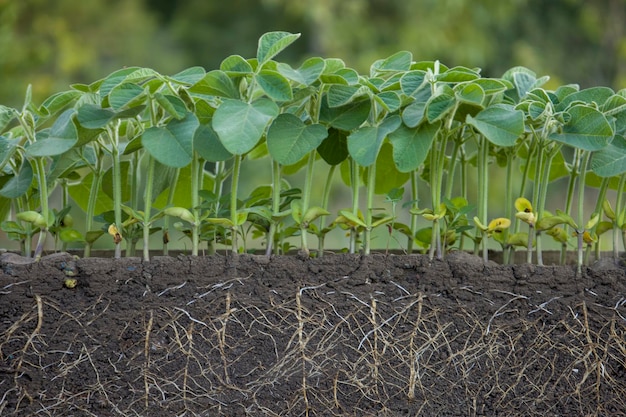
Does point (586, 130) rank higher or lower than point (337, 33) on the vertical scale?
lower

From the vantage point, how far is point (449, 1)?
231 inches

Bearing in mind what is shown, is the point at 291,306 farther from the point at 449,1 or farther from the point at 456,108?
the point at 449,1

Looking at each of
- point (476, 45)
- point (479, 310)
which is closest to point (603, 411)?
point (479, 310)

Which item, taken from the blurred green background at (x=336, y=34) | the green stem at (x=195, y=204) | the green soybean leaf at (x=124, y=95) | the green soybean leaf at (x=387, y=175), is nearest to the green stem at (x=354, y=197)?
the green soybean leaf at (x=387, y=175)

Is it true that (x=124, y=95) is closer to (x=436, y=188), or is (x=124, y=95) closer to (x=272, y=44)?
(x=272, y=44)

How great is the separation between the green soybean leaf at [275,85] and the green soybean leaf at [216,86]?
54 millimetres

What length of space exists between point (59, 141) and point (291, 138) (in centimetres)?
34

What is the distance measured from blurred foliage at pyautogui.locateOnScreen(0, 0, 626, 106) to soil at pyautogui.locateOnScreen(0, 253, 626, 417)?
183 inches

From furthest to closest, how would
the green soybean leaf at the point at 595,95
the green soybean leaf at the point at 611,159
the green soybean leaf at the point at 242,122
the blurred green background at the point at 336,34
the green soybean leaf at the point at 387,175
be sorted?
the blurred green background at the point at 336,34 → the green soybean leaf at the point at 387,175 → the green soybean leaf at the point at 595,95 → the green soybean leaf at the point at 611,159 → the green soybean leaf at the point at 242,122

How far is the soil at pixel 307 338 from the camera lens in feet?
3.51

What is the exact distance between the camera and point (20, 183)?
3.92 feet

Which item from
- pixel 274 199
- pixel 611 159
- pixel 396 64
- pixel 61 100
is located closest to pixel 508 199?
pixel 611 159

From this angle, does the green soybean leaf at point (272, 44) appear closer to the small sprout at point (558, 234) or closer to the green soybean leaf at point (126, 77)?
the green soybean leaf at point (126, 77)

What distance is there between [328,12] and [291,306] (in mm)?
4966
